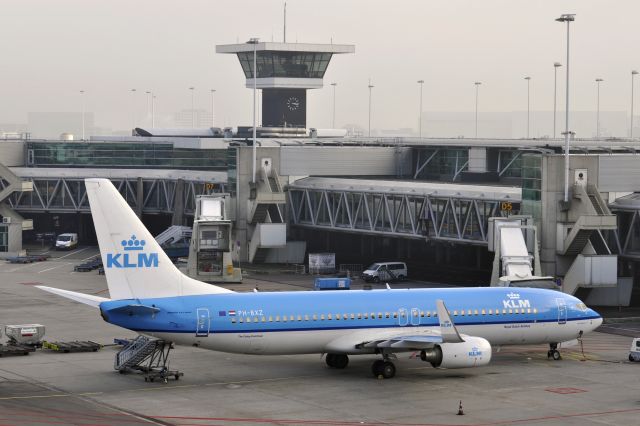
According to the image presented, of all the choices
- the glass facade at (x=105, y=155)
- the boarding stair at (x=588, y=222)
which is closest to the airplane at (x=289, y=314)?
the boarding stair at (x=588, y=222)

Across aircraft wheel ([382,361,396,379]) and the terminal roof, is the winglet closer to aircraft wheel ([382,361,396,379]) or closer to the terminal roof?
aircraft wheel ([382,361,396,379])

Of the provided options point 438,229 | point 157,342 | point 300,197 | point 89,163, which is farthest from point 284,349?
point 89,163

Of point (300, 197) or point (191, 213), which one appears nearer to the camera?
point (300, 197)

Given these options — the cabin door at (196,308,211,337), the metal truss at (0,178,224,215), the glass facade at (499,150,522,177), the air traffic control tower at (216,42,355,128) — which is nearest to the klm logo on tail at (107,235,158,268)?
the cabin door at (196,308,211,337)

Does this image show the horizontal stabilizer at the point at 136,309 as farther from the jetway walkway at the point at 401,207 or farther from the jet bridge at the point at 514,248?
the jetway walkway at the point at 401,207

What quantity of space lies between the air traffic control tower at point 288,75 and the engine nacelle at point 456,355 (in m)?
129

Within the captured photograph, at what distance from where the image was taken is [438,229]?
11338 cm

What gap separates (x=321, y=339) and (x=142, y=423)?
14.5 metres

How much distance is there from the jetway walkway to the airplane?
36752 millimetres

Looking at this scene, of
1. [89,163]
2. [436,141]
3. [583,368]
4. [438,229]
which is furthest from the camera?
[89,163]

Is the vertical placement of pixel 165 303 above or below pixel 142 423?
above

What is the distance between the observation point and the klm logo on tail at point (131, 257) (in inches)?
2376

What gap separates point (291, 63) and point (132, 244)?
132m

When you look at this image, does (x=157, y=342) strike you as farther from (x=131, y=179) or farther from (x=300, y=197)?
(x=131, y=179)
